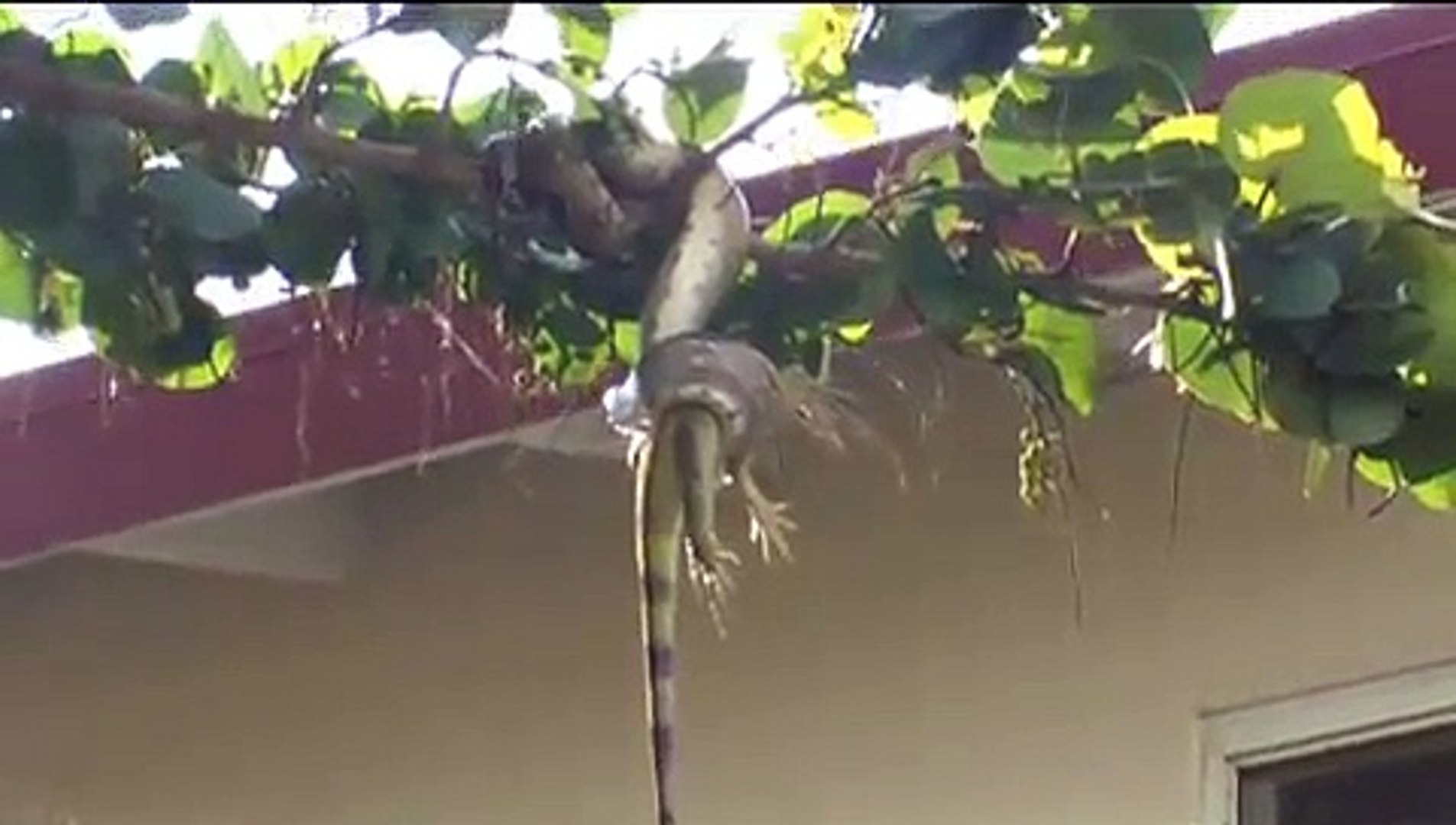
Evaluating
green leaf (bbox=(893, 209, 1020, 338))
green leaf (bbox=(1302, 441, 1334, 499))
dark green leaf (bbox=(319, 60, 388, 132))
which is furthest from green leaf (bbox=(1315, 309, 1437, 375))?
dark green leaf (bbox=(319, 60, 388, 132))

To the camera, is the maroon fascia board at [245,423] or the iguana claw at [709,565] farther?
the maroon fascia board at [245,423]

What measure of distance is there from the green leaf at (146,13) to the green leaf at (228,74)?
6cm

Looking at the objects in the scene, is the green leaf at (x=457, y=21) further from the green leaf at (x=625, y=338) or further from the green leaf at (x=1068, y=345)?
the green leaf at (x=1068, y=345)

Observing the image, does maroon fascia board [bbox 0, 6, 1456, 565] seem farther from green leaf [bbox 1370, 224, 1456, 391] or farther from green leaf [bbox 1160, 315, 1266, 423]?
green leaf [bbox 1370, 224, 1456, 391]

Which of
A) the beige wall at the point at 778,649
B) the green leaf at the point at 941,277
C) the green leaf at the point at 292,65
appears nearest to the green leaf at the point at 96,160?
the green leaf at the point at 292,65

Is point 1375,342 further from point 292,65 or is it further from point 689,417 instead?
point 292,65

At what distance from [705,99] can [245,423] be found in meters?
1.59

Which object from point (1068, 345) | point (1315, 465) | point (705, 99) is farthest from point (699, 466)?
point (1315, 465)

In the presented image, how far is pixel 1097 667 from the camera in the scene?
4176mm

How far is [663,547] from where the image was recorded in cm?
269

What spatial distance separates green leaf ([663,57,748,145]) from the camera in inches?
105

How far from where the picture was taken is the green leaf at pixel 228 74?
116 inches

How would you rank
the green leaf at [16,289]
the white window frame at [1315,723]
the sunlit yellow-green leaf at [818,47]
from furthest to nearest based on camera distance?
the white window frame at [1315,723] < the green leaf at [16,289] < the sunlit yellow-green leaf at [818,47]

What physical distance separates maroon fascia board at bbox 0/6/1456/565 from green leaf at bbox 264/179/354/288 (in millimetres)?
571
